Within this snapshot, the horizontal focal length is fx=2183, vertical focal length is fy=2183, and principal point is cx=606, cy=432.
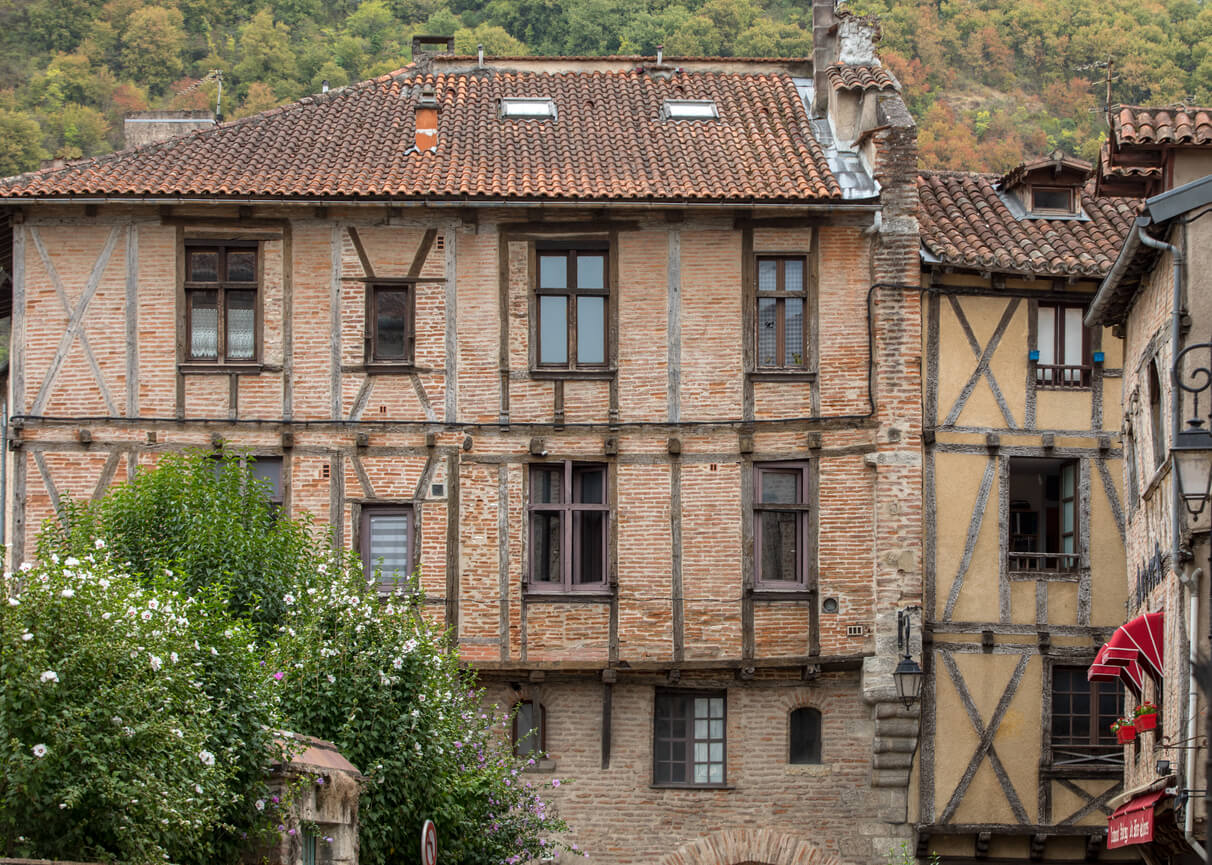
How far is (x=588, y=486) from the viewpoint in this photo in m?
26.5

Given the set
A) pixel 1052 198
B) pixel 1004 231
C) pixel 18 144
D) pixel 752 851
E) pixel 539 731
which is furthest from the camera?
pixel 18 144

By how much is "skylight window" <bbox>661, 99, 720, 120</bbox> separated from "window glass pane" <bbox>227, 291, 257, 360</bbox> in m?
6.16

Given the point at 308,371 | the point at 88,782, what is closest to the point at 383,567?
the point at 308,371

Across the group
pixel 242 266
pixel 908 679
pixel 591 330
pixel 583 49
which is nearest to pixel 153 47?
pixel 583 49

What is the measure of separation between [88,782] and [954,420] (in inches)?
592

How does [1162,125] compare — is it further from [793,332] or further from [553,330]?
[553,330]

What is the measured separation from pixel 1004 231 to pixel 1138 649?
8.61 metres

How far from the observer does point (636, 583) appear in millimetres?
26109

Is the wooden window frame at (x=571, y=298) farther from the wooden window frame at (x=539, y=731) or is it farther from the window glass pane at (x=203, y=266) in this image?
the wooden window frame at (x=539, y=731)

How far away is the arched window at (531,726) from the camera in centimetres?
2609

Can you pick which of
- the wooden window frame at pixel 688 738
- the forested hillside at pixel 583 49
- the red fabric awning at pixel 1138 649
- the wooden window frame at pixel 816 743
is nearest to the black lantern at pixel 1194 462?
the red fabric awning at pixel 1138 649

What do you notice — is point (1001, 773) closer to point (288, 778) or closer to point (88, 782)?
point (288, 778)

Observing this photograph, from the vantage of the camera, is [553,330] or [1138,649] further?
[553,330]

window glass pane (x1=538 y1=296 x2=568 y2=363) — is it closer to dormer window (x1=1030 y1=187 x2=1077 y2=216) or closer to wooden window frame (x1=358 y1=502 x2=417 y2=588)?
wooden window frame (x1=358 y1=502 x2=417 y2=588)
